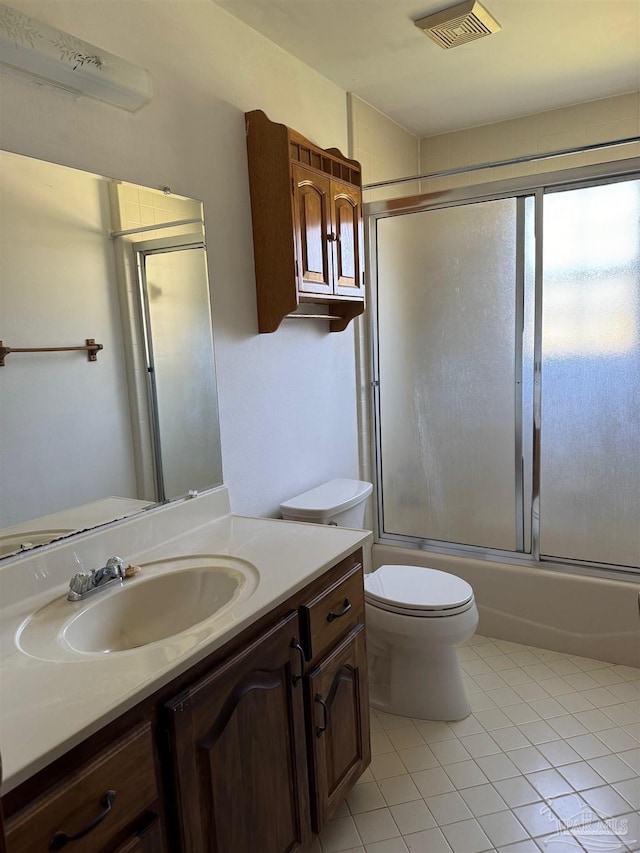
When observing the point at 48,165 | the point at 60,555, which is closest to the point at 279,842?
the point at 60,555

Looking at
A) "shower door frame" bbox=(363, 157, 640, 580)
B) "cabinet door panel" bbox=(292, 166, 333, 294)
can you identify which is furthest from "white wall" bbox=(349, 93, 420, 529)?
"cabinet door panel" bbox=(292, 166, 333, 294)

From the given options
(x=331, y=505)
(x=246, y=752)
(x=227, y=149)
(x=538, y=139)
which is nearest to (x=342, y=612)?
(x=246, y=752)

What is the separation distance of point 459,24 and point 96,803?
8.20 ft

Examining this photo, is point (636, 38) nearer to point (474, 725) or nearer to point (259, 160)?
point (259, 160)

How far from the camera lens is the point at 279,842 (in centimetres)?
135

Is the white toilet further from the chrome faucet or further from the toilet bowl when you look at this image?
the chrome faucet

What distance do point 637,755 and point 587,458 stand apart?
112 centimetres

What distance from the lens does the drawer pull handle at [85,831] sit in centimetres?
85

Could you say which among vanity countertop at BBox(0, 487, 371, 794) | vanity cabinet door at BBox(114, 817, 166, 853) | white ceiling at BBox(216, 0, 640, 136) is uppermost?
white ceiling at BBox(216, 0, 640, 136)

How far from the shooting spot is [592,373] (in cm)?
246

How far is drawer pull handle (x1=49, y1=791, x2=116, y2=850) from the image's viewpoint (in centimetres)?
85

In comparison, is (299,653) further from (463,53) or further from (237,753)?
(463,53)

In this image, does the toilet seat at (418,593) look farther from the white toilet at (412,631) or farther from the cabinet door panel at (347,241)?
the cabinet door panel at (347,241)

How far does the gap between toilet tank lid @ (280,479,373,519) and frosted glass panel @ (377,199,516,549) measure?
563 millimetres
